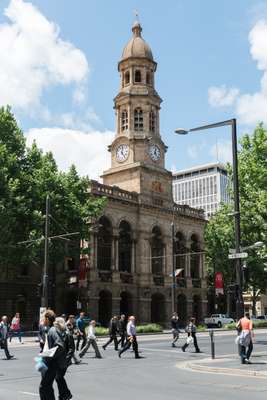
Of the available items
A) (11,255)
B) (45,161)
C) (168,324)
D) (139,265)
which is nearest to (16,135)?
(45,161)

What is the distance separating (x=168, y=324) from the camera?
5416cm

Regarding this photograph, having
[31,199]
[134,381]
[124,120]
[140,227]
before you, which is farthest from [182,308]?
[134,381]

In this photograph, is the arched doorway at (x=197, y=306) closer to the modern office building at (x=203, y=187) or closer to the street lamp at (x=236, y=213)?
the street lamp at (x=236, y=213)

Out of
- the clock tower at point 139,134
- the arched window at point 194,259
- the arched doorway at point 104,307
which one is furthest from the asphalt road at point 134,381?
the arched window at point 194,259

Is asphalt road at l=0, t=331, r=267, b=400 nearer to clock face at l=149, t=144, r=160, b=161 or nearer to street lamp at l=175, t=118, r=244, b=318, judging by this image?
street lamp at l=175, t=118, r=244, b=318

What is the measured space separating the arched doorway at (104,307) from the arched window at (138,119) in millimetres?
17988

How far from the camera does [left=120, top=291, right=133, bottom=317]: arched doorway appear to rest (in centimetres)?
5162

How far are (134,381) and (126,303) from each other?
37.9 metres

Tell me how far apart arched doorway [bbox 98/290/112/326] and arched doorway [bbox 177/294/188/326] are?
9.59 meters

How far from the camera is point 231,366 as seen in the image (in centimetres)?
1752

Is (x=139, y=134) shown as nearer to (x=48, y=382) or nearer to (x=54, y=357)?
(x=54, y=357)

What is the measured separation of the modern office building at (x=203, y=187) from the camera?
160 m

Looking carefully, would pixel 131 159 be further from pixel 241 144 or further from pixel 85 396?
pixel 85 396

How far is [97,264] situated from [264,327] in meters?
18.7
